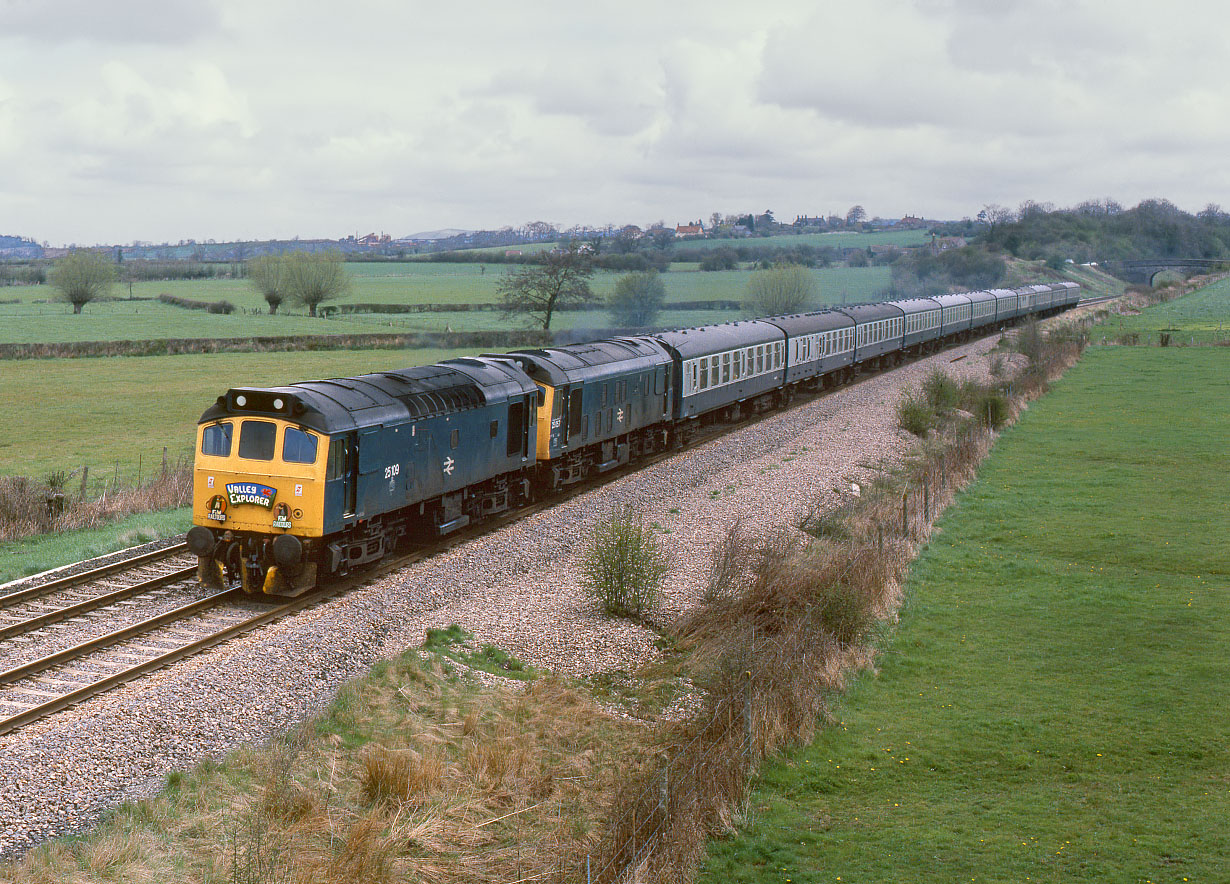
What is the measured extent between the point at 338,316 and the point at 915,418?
272ft

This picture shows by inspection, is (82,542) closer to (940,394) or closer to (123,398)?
(940,394)

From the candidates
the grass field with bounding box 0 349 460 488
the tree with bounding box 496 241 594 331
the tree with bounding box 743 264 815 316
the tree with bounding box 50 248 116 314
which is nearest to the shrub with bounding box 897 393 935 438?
the grass field with bounding box 0 349 460 488

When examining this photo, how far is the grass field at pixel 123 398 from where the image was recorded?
43969 mm

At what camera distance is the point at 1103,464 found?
39531 millimetres

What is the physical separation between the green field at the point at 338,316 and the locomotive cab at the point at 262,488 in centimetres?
6111

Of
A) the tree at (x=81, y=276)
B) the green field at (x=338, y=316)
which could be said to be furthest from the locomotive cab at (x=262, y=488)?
the tree at (x=81, y=276)

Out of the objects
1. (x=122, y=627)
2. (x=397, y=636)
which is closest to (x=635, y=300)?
(x=397, y=636)

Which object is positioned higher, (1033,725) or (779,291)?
(779,291)

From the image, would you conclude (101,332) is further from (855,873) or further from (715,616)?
(855,873)

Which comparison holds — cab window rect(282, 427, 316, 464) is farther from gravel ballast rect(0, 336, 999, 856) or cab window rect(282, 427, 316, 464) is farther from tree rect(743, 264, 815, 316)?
tree rect(743, 264, 815, 316)

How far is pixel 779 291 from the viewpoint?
10325 centimetres

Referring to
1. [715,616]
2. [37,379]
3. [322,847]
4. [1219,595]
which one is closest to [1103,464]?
[1219,595]

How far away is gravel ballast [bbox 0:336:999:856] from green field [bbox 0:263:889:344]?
51773 mm

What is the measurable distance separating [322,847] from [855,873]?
17.1ft
